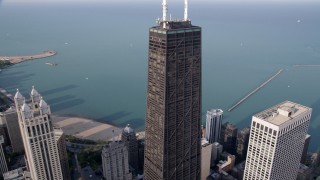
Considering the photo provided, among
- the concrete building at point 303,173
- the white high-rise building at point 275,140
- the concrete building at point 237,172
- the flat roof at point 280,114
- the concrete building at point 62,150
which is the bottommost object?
the concrete building at point 237,172

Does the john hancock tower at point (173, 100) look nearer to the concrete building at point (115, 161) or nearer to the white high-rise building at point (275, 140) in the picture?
the white high-rise building at point (275, 140)

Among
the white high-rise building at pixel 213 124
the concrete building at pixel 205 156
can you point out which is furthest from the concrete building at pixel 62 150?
the white high-rise building at pixel 213 124

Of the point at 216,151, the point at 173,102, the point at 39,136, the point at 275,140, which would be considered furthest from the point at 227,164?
the point at 39,136

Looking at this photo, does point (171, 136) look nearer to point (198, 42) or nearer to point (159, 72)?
point (159, 72)

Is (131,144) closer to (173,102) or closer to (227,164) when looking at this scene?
(227,164)

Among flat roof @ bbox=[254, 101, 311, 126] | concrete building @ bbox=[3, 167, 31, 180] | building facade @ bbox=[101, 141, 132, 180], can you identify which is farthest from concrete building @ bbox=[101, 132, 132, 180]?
flat roof @ bbox=[254, 101, 311, 126]

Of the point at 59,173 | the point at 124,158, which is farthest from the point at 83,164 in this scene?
the point at 59,173

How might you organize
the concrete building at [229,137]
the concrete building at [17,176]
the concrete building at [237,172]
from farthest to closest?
the concrete building at [229,137] → the concrete building at [237,172] → the concrete building at [17,176]
